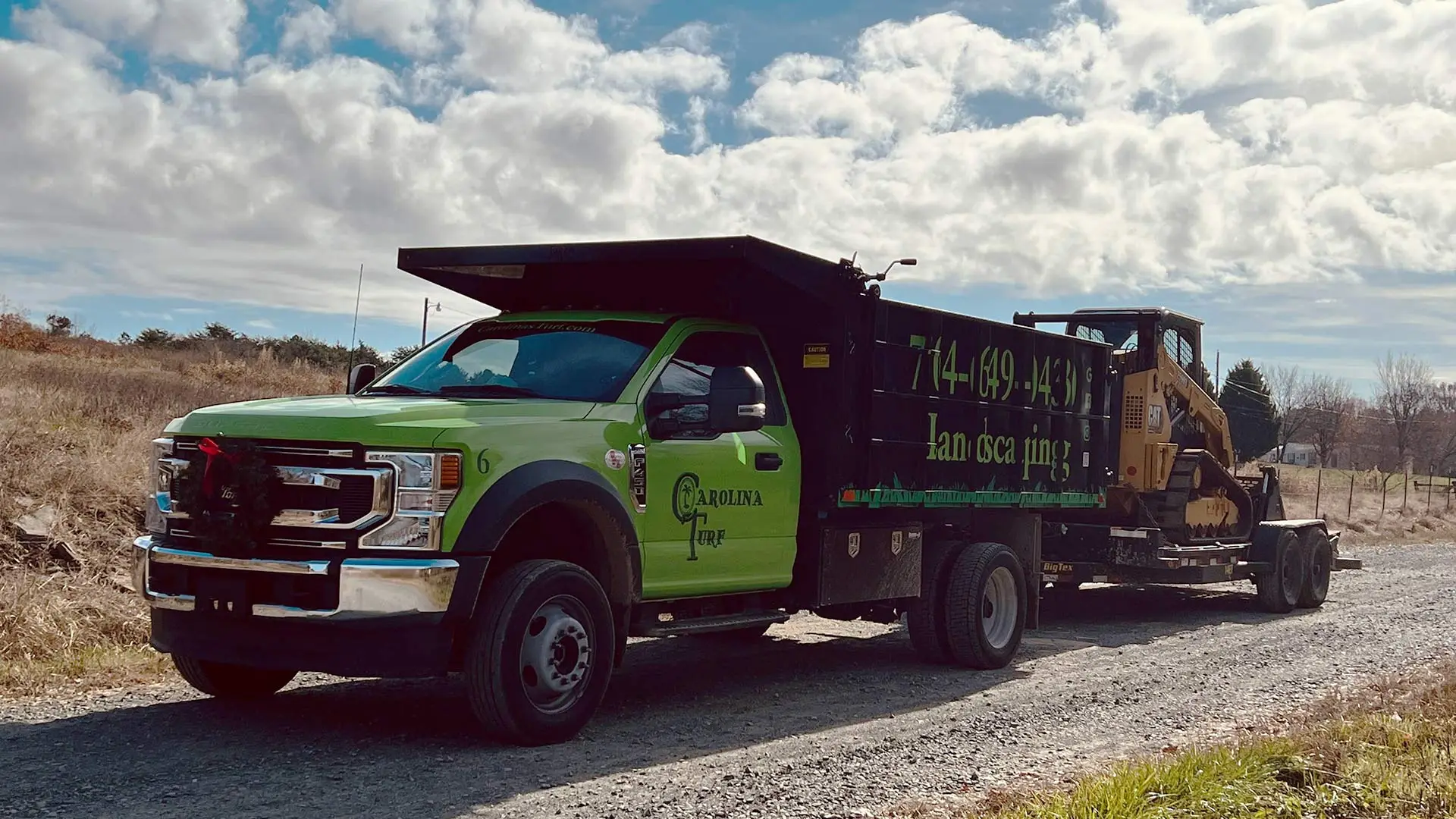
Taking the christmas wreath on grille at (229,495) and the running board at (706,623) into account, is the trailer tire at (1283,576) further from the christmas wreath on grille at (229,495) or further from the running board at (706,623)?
the christmas wreath on grille at (229,495)

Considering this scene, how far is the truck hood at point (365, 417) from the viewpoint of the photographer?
6.40 m

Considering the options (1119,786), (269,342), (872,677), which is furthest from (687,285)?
(269,342)

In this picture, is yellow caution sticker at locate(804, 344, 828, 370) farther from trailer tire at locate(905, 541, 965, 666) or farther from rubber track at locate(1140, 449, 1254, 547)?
rubber track at locate(1140, 449, 1254, 547)

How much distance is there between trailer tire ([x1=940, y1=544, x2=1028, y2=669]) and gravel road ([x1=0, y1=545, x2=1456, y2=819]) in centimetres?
22

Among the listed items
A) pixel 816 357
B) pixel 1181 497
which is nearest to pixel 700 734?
pixel 816 357

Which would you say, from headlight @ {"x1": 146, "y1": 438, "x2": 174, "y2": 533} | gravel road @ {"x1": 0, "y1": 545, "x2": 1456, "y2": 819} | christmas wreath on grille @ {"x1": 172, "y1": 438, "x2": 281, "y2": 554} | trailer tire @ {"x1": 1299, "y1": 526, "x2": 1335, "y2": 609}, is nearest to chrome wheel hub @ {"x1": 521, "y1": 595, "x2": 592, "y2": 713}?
gravel road @ {"x1": 0, "y1": 545, "x2": 1456, "y2": 819}

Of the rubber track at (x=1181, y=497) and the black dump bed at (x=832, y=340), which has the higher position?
the black dump bed at (x=832, y=340)

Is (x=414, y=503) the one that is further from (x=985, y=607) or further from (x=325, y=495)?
(x=985, y=607)

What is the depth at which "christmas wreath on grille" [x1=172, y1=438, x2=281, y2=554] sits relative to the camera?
6453 mm

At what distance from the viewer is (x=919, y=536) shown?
32.6 feet

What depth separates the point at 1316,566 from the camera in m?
16.1

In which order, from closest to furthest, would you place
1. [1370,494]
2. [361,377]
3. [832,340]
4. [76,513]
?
[361,377] → [832,340] → [76,513] → [1370,494]

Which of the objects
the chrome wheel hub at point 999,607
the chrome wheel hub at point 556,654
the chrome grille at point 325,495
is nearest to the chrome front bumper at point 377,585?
the chrome grille at point 325,495

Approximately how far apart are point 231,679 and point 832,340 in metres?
4.08
